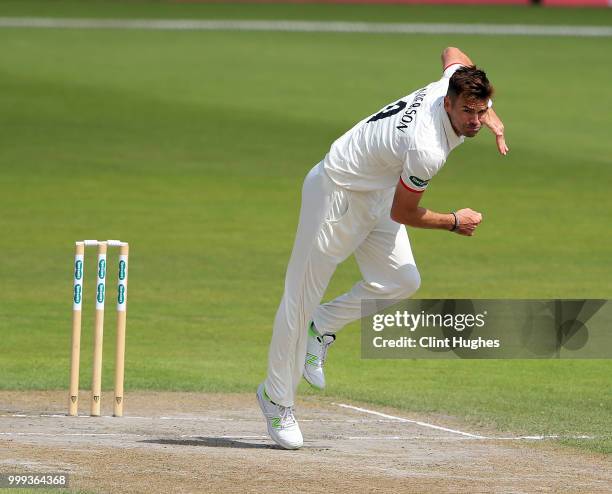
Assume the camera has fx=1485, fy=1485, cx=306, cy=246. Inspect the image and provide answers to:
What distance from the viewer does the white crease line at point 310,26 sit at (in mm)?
37281

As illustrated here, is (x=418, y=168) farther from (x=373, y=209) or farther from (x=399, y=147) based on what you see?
(x=373, y=209)

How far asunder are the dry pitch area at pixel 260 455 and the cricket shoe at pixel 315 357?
1.09 ft

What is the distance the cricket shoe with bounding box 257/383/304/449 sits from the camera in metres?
8.26

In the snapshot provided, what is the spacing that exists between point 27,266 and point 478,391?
6.45 metres

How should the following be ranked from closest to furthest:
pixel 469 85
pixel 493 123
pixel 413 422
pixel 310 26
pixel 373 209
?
1. pixel 469 85
2. pixel 493 123
3. pixel 373 209
4. pixel 413 422
5. pixel 310 26

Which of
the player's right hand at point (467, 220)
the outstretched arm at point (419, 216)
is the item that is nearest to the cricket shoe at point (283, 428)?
the outstretched arm at point (419, 216)

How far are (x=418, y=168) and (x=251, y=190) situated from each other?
1313cm

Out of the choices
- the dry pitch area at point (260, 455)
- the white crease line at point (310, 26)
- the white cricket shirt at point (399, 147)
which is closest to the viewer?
the dry pitch area at point (260, 455)

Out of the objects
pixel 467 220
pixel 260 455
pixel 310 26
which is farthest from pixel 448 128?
pixel 310 26

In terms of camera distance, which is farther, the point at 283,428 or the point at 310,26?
the point at 310,26

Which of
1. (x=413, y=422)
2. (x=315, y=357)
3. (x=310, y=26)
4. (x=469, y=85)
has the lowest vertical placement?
(x=413, y=422)

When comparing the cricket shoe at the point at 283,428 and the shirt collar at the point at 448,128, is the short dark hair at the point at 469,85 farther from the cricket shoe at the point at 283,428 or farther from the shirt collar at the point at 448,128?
the cricket shoe at the point at 283,428

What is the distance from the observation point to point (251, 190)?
68.2 ft

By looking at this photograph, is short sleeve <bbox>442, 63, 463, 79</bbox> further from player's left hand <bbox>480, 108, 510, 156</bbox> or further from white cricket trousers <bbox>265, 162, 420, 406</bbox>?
white cricket trousers <bbox>265, 162, 420, 406</bbox>
